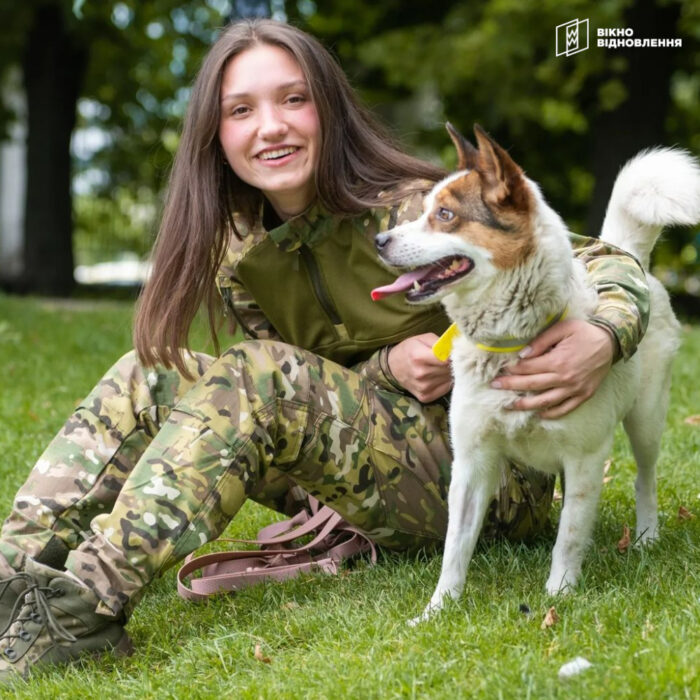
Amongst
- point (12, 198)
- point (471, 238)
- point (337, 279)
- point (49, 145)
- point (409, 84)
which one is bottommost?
point (12, 198)

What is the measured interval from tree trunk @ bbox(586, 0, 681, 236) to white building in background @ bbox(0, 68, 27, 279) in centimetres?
990

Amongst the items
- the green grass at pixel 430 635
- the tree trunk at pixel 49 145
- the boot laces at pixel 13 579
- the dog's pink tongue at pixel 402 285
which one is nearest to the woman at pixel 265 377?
the boot laces at pixel 13 579

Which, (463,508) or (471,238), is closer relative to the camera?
(471,238)

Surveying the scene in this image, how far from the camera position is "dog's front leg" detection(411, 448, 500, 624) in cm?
288

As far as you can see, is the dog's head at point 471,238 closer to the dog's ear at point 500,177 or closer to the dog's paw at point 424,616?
the dog's ear at point 500,177

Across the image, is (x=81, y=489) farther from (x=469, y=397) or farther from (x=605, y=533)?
(x=605, y=533)

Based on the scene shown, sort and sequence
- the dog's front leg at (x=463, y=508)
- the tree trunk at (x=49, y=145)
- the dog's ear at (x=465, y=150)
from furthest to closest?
the tree trunk at (x=49, y=145) → the dog's front leg at (x=463, y=508) → the dog's ear at (x=465, y=150)

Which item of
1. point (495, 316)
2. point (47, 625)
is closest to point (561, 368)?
point (495, 316)

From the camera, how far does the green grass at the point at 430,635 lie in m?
2.26

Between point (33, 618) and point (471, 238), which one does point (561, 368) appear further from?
point (33, 618)

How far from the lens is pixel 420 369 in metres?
3.06

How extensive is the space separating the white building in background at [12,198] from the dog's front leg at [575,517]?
15.5 meters

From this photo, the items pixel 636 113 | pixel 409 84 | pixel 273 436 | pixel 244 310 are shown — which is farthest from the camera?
pixel 409 84

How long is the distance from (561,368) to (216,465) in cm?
96
